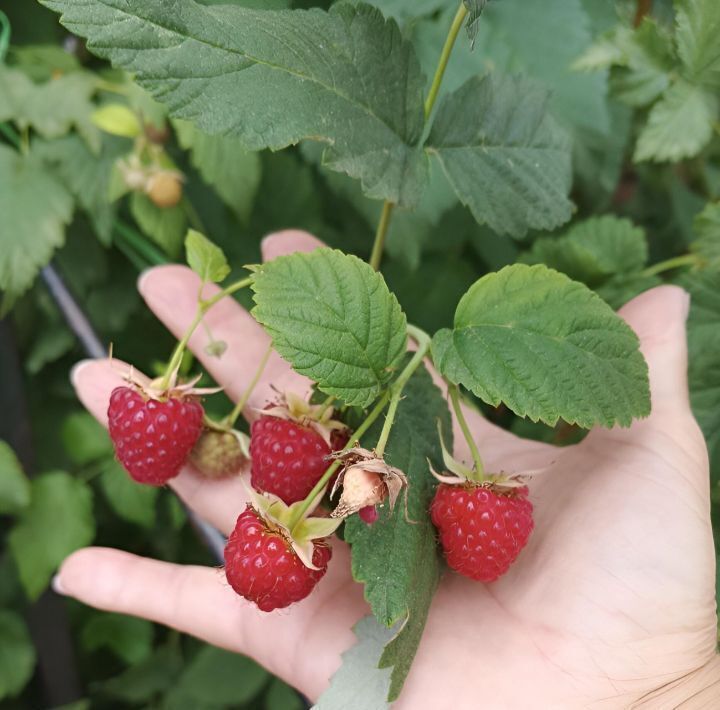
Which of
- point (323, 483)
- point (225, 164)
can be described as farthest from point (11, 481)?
point (323, 483)

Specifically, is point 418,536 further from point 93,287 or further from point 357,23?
point 93,287

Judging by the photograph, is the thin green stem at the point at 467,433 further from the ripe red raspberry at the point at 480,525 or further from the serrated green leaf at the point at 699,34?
the serrated green leaf at the point at 699,34

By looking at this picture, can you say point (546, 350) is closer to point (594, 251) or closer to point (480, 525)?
point (480, 525)

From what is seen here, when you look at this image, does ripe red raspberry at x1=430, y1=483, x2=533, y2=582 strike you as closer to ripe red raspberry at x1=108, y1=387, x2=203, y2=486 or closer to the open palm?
the open palm

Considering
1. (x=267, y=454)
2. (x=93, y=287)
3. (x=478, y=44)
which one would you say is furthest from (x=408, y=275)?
(x=267, y=454)

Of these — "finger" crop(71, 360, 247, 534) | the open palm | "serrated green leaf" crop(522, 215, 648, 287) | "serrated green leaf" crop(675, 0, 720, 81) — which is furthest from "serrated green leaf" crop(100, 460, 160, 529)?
"serrated green leaf" crop(675, 0, 720, 81)

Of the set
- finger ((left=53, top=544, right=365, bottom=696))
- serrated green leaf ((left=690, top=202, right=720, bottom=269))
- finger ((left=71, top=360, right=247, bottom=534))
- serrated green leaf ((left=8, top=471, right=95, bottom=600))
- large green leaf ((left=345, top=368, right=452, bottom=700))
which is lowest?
serrated green leaf ((left=8, top=471, right=95, bottom=600))

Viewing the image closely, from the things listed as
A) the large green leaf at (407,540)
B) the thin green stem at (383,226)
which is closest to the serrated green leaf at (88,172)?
the thin green stem at (383,226)
